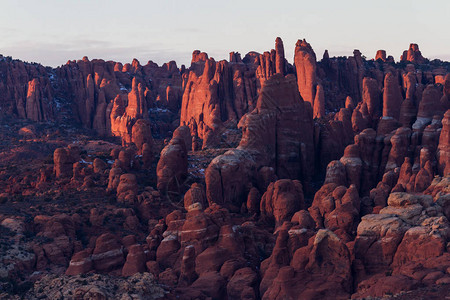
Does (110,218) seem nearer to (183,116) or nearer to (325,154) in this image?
(325,154)

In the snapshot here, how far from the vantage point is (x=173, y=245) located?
56.8 m

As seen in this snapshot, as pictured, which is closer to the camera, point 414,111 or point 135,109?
point 414,111

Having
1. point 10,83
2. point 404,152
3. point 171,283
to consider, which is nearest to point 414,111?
point 404,152

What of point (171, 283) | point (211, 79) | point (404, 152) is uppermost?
point (211, 79)

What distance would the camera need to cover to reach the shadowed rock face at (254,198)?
47.2 metres

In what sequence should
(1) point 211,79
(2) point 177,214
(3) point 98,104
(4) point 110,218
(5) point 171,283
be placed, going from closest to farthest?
1. (5) point 171,283
2. (2) point 177,214
3. (4) point 110,218
4. (1) point 211,79
5. (3) point 98,104

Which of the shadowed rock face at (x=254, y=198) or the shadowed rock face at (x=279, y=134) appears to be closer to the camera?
the shadowed rock face at (x=254, y=198)

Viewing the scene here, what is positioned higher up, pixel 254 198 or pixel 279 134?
pixel 279 134

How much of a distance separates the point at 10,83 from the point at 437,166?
405ft

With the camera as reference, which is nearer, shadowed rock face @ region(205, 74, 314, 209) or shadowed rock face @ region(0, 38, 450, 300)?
shadowed rock face @ region(0, 38, 450, 300)

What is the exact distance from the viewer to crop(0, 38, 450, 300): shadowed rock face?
47.2m

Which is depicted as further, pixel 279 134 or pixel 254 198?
pixel 279 134

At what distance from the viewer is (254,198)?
7350 centimetres

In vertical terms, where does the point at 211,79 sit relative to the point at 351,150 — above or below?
above
